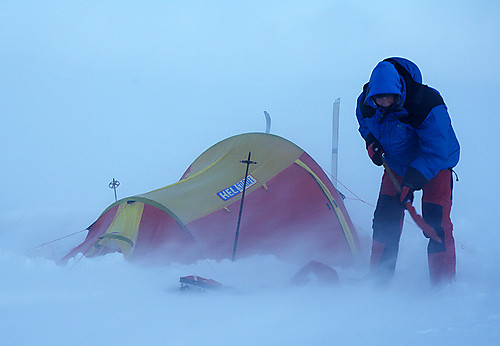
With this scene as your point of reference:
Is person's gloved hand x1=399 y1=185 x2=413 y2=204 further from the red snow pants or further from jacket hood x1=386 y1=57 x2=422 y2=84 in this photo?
jacket hood x1=386 y1=57 x2=422 y2=84

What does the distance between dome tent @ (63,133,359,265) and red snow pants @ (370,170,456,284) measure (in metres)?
0.64

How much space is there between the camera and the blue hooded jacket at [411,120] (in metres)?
2.22

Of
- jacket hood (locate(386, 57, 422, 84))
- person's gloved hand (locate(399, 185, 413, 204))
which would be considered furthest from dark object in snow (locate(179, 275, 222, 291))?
jacket hood (locate(386, 57, 422, 84))

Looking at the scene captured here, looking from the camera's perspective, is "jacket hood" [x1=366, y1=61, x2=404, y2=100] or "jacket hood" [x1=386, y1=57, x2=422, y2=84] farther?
"jacket hood" [x1=386, y1=57, x2=422, y2=84]

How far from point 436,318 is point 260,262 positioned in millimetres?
1235

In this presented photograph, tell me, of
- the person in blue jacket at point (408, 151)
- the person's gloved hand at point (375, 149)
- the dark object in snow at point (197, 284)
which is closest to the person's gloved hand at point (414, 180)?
the person in blue jacket at point (408, 151)

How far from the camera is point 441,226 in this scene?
244 cm

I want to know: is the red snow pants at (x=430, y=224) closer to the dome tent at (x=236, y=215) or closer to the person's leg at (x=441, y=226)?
the person's leg at (x=441, y=226)

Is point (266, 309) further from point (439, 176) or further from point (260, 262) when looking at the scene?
point (439, 176)

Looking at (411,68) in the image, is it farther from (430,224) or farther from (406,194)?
(430,224)

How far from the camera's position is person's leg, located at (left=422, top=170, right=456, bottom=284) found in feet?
7.94

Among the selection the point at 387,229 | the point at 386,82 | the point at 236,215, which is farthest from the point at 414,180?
the point at 236,215

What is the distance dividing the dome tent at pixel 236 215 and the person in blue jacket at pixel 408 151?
2.39 ft

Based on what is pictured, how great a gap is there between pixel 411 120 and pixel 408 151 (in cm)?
28
